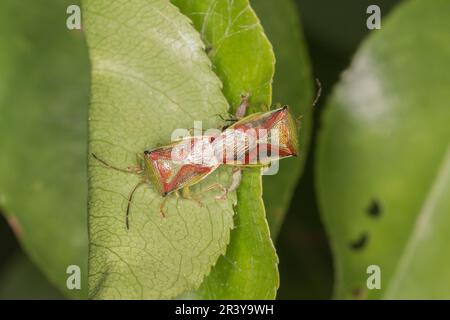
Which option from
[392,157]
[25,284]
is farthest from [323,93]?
[25,284]

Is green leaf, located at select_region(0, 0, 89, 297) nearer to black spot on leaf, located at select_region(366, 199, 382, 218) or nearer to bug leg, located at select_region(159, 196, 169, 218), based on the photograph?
bug leg, located at select_region(159, 196, 169, 218)

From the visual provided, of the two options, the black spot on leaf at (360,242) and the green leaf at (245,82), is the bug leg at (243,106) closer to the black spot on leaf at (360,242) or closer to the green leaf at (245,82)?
the green leaf at (245,82)

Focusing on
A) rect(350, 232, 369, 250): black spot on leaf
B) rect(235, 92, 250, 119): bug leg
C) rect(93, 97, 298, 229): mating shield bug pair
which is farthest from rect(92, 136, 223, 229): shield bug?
rect(350, 232, 369, 250): black spot on leaf

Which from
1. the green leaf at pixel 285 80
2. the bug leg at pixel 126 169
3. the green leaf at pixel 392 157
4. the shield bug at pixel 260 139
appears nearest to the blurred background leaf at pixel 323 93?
the green leaf at pixel 392 157

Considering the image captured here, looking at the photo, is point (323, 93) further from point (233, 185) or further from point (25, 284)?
point (25, 284)

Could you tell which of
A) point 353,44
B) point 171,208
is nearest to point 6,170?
Result: point 171,208

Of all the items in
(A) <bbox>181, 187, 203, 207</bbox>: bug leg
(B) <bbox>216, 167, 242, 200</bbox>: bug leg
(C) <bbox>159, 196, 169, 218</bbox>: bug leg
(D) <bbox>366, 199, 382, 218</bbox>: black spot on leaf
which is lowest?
(D) <bbox>366, 199, 382, 218</bbox>: black spot on leaf

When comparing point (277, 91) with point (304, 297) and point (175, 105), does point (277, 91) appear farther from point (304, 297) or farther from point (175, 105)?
point (304, 297)
